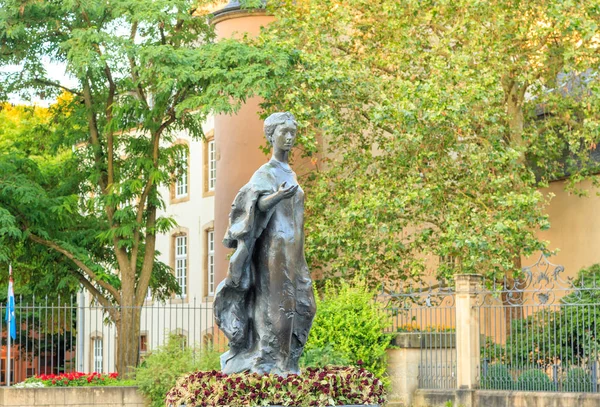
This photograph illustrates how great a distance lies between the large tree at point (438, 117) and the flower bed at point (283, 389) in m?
12.0

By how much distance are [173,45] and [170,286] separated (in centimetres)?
700

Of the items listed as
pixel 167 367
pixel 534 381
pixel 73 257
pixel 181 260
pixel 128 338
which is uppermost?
pixel 181 260

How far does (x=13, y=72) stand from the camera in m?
27.1

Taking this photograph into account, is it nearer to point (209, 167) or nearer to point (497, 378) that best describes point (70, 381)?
point (497, 378)

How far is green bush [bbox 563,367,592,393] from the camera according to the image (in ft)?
57.3

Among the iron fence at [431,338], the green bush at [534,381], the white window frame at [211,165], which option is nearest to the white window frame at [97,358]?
the white window frame at [211,165]

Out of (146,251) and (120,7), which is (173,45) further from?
(146,251)

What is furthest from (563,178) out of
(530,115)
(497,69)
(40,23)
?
(40,23)

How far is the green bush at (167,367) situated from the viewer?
2047cm

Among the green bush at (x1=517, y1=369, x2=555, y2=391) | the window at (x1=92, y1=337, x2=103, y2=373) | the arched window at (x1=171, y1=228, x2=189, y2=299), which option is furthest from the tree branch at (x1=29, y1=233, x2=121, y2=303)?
the window at (x1=92, y1=337, x2=103, y2=373)

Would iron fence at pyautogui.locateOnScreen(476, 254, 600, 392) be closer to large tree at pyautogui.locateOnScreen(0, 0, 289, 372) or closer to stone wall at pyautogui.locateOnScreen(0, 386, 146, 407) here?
stone wall at pyautogui.locateOnScreen(0, 386, 146, 407)

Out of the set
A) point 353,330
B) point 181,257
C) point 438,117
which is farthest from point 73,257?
point 181,257

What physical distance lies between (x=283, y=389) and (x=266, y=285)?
988 mm

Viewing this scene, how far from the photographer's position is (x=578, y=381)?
17.6 metres
